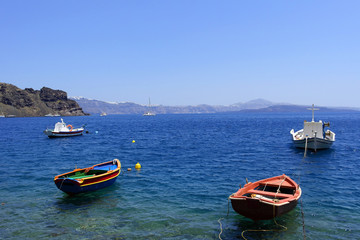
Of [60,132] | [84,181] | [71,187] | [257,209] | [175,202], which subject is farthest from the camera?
[60,132]

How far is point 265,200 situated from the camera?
14773mm

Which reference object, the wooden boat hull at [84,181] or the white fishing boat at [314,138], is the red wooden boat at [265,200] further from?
the white fishing boat at [314,138]

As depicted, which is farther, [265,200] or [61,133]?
[61,133]

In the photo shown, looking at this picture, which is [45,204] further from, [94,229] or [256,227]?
[256,227]

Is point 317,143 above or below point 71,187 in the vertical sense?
above

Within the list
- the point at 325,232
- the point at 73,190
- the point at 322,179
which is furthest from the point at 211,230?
the point at 322,179

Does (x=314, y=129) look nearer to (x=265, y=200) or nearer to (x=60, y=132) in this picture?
(x=265, y=200)

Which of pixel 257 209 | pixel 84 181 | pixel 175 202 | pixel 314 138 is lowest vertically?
pixel 175 202

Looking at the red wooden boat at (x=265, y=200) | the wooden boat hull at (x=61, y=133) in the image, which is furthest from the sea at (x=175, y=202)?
the wooden boat hull at (x=61, y=133)

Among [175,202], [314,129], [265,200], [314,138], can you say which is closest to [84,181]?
[175,202]

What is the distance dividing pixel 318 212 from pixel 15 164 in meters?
31.5

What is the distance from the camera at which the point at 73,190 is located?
786 inches

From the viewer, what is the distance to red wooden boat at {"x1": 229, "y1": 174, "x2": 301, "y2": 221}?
14.3 m

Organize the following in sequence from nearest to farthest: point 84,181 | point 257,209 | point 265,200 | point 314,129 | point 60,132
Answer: point 257,209 → point 265,200 → point 84,181 → point 314,129 → point 60,132
